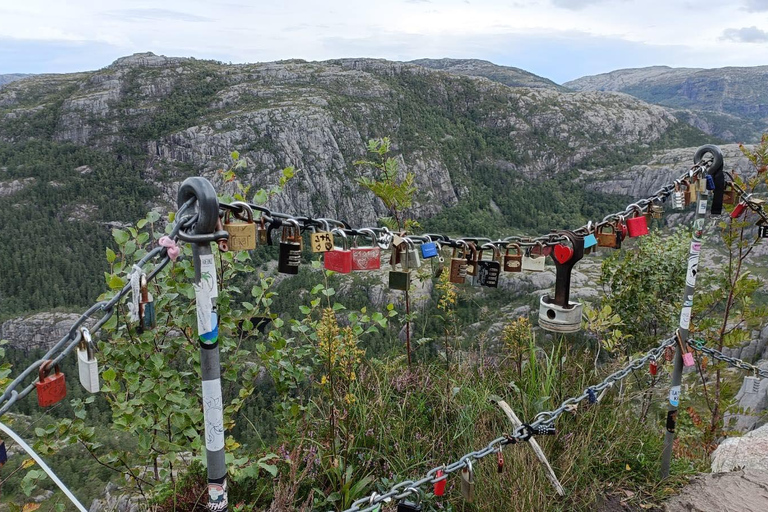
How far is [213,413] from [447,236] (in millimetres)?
1506

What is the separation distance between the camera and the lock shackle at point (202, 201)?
1.73 metres

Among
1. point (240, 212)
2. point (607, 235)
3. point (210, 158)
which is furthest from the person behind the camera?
point (210, 158)

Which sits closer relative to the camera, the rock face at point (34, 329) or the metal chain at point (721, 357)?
the metal chain at point (721, 357)

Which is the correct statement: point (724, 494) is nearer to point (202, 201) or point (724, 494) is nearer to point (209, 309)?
point (209, 309)

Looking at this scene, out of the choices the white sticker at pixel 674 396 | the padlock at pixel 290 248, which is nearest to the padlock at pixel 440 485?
the padlock at pixel 290 248

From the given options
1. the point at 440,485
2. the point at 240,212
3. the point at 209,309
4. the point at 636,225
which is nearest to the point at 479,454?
the point at 440,485

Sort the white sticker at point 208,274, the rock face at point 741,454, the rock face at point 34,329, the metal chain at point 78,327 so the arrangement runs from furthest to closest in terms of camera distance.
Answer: the rock face at point 34,329, the rock face at point 741,454, the white sticker at point 208,274, the metal chain at point 78,327

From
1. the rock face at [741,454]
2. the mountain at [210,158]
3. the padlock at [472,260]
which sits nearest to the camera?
the padlock at [472,260]

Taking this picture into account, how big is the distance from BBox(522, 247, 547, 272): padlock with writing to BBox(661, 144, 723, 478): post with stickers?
4.01 ft

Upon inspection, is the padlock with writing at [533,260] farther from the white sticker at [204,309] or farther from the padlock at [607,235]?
the white sticker at [204,309]

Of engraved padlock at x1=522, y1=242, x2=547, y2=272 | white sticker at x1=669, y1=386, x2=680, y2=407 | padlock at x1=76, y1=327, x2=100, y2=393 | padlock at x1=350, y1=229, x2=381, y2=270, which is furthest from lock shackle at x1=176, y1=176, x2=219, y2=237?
white sticker at x1=669, y1=386, x2=680, y2=407

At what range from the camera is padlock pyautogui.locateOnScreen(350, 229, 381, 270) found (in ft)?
8.25

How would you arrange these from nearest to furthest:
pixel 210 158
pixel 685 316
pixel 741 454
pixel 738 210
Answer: pixel 685 316, pixel 738 210, pixel 741 454, pixel 210 158

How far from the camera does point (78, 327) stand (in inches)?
69.3
